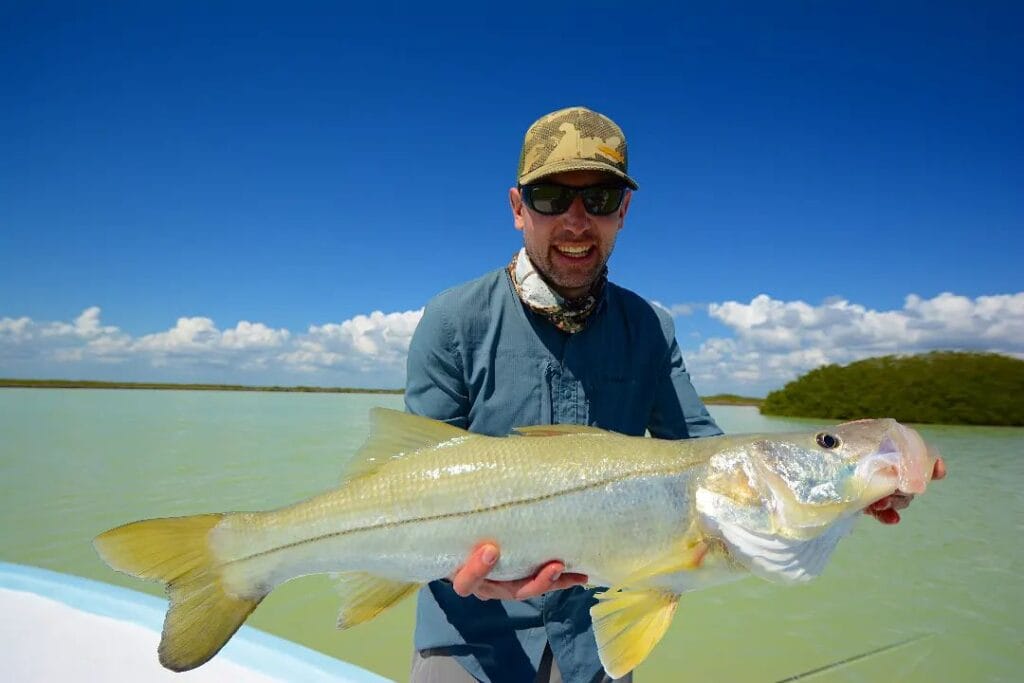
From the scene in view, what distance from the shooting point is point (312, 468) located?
16047 mm

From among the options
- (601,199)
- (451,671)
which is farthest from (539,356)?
(451,671)

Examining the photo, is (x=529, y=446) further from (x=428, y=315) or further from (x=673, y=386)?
(x=673, y=386)

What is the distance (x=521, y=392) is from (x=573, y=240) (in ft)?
2.35

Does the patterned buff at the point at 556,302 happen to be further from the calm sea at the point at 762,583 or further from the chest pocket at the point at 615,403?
the calm sea at the point at 762,583

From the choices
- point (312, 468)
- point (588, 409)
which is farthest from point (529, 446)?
point (312, 468)

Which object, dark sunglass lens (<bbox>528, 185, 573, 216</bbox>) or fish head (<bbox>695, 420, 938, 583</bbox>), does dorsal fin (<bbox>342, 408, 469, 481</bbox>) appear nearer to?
fish head (<bbox>695, 420, 938, 583</bbox>)

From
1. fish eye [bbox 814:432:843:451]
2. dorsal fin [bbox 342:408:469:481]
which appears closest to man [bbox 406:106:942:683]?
dorsal fin [bbox 342:408:469:481]

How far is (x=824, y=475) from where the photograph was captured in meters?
2.00

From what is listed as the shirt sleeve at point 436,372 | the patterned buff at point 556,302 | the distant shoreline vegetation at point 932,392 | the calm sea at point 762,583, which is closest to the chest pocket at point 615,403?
the patterned buff at point 556,302

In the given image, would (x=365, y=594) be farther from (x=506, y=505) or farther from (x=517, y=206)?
(x=517, y=206)

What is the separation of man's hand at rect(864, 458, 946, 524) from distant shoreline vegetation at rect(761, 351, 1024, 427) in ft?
125

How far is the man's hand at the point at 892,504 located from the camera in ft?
6.41

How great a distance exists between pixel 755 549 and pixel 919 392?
3976cm

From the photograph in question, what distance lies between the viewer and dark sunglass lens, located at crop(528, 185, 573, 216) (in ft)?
9.02
